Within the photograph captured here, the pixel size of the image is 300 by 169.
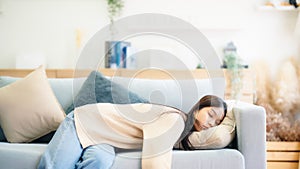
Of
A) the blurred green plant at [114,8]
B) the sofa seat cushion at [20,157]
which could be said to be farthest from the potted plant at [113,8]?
the sofa seat cushion at [20,157]

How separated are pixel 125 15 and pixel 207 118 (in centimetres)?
182

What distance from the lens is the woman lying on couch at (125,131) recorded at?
70.8 inches

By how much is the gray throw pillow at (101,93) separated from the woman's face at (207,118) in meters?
0.33

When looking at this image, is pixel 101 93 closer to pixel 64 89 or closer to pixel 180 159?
pixel 64 89

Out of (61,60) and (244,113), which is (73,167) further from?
(61,60)

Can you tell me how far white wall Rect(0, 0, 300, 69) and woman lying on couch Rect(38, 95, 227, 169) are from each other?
1.48 metres

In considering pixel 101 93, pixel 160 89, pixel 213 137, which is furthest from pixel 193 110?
pixel 101 93

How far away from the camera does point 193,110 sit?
2027 millimetres

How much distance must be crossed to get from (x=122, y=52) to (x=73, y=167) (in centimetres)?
171

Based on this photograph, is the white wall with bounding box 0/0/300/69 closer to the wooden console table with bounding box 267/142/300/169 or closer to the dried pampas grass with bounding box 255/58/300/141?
the dried pampas grass with bounding box 255/58/300/141

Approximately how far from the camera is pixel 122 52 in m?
3.41

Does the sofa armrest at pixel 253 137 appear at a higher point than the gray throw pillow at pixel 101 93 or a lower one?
lower

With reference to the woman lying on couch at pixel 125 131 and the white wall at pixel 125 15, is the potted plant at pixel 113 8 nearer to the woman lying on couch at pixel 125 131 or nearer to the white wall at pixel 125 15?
the white wall at pixel 125 15

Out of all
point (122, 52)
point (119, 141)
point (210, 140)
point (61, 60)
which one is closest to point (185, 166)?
point (210, 140)
